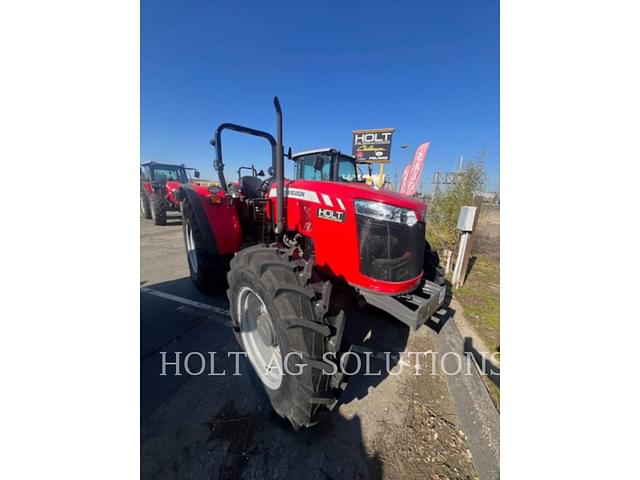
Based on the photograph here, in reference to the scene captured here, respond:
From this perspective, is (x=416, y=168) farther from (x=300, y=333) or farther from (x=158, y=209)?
(x=158, y=209)

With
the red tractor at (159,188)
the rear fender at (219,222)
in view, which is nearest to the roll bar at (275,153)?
the rear fender at (219,222)

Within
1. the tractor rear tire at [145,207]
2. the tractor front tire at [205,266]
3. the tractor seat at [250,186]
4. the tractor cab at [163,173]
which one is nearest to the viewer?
the tractor front tire at [205,266]

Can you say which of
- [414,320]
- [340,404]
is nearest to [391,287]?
[414,320]

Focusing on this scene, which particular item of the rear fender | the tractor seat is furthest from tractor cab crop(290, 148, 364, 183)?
the rear fender

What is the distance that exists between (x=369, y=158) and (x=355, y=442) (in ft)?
37.1

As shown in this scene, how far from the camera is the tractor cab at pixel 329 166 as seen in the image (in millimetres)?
3855

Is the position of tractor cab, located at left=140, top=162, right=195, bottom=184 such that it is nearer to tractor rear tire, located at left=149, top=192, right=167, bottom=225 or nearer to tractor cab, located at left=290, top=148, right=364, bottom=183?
tractor rear tire, located at left=149, top=192, right=167, bottom=225

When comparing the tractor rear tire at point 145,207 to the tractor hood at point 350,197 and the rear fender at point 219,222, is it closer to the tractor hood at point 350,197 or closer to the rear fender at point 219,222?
Answer: the rear fender at point 219,222

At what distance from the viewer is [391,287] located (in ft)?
6.01

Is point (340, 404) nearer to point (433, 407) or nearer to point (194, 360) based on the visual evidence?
point (433, 407)

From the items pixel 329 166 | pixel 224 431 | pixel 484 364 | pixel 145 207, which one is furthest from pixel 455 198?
pixel 145 207

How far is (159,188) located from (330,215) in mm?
10696

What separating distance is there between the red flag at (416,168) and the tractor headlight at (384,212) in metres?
5.67

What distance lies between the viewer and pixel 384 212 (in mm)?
1750
